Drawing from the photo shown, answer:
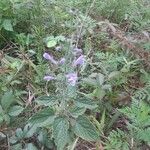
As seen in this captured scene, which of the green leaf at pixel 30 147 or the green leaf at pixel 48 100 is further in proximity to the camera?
the green leaf at pixel 30 147

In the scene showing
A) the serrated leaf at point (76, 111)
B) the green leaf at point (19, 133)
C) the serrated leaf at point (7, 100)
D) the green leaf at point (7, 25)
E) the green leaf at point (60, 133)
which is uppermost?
the serrated leaf at point (76, 111)

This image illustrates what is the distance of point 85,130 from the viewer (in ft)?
4.98

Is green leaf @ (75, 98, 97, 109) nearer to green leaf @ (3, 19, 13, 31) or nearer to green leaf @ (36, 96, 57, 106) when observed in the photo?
green leaf @ (36, 96, 57, 106)

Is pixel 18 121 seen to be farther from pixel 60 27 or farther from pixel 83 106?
pixel 60 27

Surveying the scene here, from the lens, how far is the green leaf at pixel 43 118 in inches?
59.7

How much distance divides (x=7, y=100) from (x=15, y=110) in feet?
0.20

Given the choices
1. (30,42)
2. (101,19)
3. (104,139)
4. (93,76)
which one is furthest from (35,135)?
(101,19)

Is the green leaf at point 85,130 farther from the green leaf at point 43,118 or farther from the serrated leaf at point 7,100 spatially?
the serrated leaf at point 7,100

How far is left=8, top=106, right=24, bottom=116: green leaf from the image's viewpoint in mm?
1799

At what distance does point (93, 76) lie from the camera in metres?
2.01

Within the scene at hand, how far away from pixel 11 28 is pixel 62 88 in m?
0.90

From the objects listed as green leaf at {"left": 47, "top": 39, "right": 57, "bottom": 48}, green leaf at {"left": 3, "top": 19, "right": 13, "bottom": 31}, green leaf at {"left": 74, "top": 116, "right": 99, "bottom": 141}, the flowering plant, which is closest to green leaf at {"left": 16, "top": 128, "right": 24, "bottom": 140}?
the flowering plant

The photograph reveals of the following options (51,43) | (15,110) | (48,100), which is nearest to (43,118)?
(48,100)

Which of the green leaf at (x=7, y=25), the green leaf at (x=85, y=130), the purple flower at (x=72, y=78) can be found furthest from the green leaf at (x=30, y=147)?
the green leaf at (x=7, y=25)
